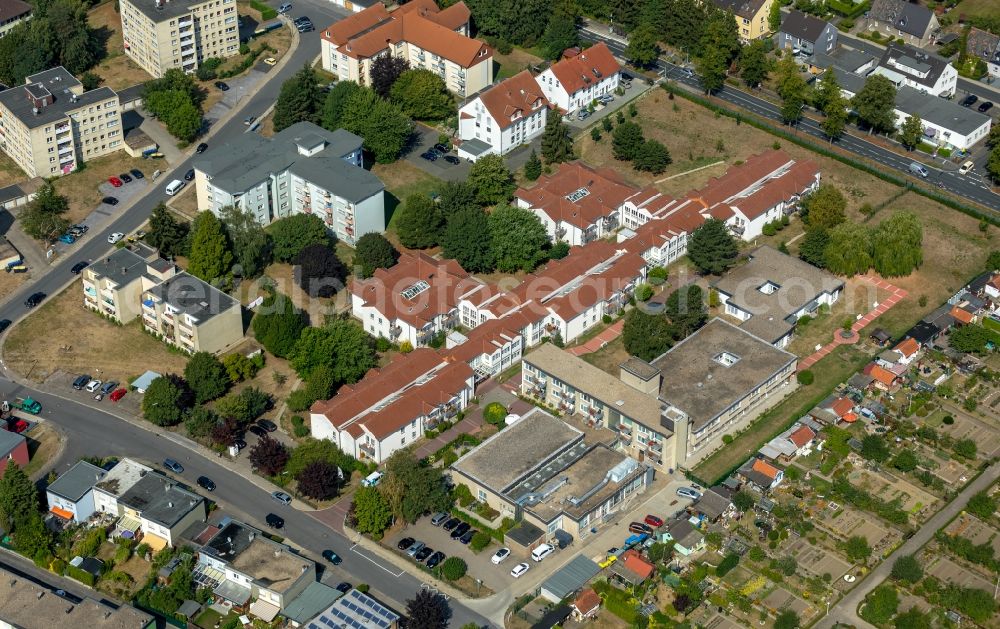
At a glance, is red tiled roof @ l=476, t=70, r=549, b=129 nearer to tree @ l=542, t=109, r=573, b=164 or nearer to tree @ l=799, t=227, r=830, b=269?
tree @ l=542, t=109, r=573, b=164

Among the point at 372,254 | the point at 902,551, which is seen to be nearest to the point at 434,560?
the point at 902,551

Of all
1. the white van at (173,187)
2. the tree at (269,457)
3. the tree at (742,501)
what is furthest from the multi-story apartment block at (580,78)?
the tree at (742,501)

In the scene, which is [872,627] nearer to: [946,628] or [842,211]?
[946,628]

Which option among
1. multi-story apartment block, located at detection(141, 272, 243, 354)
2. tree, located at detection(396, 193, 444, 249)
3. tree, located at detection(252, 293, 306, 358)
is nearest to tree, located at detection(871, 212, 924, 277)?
tree, located at detection(396, 193, 444, 249)

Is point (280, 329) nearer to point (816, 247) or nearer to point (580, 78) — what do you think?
point (816, 247)

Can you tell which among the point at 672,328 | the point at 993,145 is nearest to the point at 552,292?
the point at 672,328
